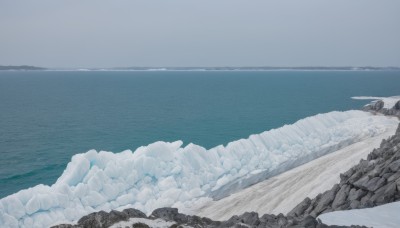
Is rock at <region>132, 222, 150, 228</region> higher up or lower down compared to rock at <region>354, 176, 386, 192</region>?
higher up

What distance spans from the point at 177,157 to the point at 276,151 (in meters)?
8.85

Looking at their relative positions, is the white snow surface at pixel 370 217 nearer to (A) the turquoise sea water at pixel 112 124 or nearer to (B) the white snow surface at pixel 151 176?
(B) the white snow surface at pixel 151 176

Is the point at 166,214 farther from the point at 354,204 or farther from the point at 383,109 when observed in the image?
the point at 383,109

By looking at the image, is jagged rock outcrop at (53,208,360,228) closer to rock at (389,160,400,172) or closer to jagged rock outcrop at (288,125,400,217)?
jagged rock outcrop at (288,125,400,217)

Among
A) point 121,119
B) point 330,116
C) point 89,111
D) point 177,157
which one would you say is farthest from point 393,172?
point 89,111

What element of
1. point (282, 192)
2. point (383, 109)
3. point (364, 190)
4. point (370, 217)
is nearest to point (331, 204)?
point (364, 190)

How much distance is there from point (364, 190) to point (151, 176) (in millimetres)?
13344

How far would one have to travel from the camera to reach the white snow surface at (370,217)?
15.2 meters

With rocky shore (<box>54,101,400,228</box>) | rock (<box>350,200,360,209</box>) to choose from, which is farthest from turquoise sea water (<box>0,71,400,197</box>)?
rock (<box>350,200,360,209</box>)

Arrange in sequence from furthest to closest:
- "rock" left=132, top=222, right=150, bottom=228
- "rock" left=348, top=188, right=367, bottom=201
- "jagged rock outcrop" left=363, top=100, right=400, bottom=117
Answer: "jagged rock outcrop" left=363, top=100, right=400, bottom=117
"rock" left=348, top=188, right=367, bottom=201
"rock" left=132, top=222, right=150, bottom=228

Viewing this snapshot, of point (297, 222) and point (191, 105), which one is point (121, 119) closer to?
point (191, 105)

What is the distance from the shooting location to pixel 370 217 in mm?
15953

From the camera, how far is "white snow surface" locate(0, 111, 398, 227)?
23.2m

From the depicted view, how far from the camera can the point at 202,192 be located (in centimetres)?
2761
